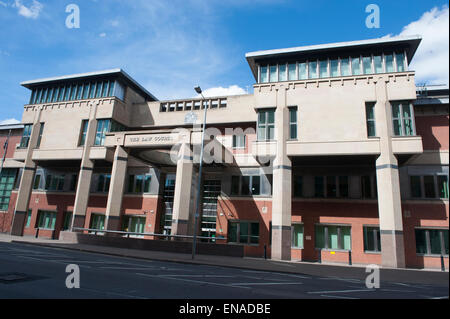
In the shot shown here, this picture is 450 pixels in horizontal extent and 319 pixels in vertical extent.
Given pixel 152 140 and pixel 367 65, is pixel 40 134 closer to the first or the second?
pixel 152 140

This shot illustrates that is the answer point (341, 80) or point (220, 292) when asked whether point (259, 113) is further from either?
point (220, 292)

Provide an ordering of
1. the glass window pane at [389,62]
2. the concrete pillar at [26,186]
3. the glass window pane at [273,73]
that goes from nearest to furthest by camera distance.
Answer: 1. the glass window pane at [389,62]
2. the glass window pane at [273,73]
3. the concrete pillar at [26,186]

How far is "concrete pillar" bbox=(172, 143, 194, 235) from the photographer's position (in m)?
22.8

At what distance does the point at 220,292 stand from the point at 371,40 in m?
23.3

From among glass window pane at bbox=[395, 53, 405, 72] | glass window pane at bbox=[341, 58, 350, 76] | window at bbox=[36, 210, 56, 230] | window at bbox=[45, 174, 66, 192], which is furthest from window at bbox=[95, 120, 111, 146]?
glass window pane at bbox=[395, 53, 405, 72]

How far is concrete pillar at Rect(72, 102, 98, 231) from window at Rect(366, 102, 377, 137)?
86.6 feet

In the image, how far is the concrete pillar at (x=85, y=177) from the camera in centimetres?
2845

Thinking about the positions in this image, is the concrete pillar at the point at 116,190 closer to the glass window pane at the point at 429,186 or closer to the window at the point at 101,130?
the window at the point at 101,130

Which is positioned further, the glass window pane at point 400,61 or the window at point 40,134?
the window at point 40,134

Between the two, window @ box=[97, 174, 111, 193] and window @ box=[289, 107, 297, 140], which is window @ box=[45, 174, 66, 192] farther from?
window @ box=[289, 107, 297, 140]

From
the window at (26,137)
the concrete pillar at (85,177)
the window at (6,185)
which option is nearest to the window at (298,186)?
the concrete pillar at (85,177)

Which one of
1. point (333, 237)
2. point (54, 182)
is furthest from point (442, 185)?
point (54, 182)

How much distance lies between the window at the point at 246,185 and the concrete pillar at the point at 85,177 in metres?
14.8

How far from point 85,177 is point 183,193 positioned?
12455 mm
